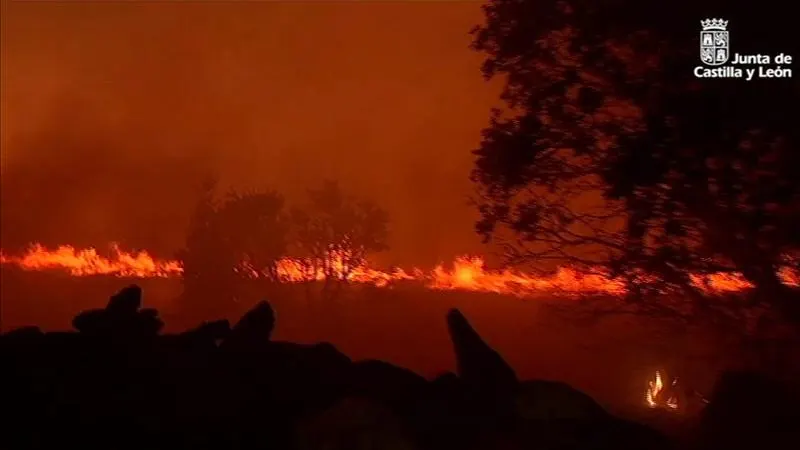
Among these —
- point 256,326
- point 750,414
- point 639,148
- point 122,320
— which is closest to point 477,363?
point 256,326

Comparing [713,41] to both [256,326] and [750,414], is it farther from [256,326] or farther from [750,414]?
[256,326]

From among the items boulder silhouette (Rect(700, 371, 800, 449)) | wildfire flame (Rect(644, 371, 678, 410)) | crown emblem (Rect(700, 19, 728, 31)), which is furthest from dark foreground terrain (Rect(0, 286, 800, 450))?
wildfire flame (Rect(644, 371, 678, 410))

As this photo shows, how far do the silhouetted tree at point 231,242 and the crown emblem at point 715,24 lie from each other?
14.0m

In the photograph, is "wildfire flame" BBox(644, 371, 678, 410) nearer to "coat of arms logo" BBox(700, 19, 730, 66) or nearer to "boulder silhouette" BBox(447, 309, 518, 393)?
"boulder silhouette" BBox(447, 309, 518, 393)

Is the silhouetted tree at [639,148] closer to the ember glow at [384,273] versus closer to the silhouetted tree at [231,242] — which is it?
the ember glow at [384,273]

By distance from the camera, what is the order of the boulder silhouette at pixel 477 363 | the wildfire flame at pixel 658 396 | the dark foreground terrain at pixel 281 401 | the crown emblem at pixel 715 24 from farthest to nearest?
the wildfire flame at pixel 658 396, the boulder silhouette at pixel 477 363, the crown emblem at pixel 715 24, the dark foreground terrain at pixel 281 401

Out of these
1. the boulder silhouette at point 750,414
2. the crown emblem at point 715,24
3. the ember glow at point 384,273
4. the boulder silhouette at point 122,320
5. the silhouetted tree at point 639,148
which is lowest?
the boulder silhouette at point 750,414

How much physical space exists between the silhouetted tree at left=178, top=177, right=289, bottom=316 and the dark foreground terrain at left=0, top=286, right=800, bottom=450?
11370mm

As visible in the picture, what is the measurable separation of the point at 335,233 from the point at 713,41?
12863 millimetres

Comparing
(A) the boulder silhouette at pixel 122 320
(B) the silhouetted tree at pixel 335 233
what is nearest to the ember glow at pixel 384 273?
(B) the silhouetted tree at pixel 335 233

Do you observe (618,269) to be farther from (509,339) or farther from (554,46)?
(509,339)

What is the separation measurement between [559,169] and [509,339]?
7690mm

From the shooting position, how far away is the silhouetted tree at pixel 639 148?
7.86 metres

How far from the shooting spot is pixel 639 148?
318 inches
